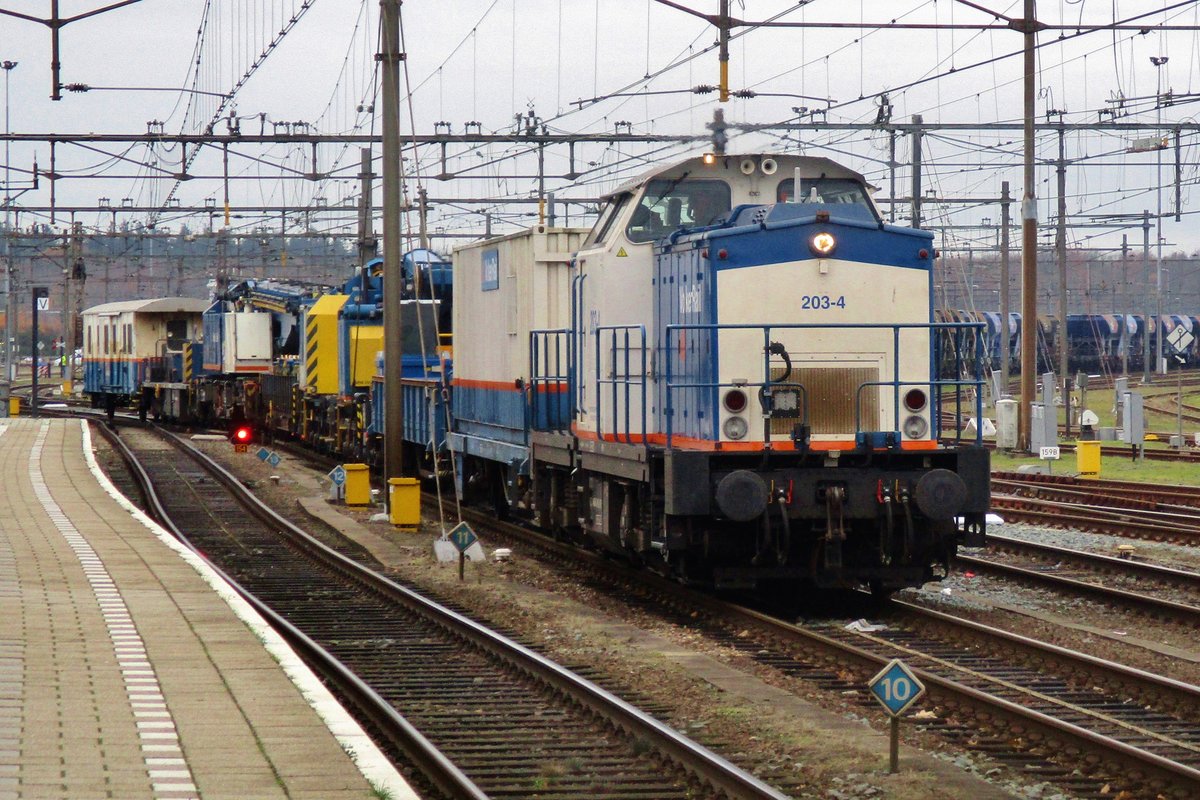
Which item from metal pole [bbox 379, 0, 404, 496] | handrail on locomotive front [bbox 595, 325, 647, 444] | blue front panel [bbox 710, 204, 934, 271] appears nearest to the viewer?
blue front panel [bbox 710, 204, 934, 271]

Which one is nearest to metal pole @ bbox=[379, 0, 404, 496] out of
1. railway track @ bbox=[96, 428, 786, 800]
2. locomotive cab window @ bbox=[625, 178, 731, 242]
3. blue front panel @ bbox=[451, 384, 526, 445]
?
blue front panel @ bbox=[451, 384, 526, 445]

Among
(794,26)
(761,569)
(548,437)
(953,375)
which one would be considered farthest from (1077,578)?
(794,26)

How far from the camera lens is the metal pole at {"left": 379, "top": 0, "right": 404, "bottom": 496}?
19.3m

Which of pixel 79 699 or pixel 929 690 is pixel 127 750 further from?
pixel 929 690

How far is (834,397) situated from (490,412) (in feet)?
22.7

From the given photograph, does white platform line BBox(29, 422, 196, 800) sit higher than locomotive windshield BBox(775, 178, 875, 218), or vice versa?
locomotive windshield BBox(775, 178, 875, 218)

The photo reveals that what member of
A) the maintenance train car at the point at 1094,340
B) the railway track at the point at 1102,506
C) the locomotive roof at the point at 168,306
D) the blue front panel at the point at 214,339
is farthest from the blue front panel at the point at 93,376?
the railway track at the point at 1102,506

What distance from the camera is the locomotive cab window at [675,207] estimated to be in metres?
12.6

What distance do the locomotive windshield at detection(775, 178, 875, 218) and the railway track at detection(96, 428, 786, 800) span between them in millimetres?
4409

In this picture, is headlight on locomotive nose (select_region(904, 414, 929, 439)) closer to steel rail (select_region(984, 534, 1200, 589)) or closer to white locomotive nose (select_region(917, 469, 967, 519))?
white locomotive nose (select_region(917, 469, 967, 519))

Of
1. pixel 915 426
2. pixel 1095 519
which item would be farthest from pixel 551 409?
pixel 1095 519

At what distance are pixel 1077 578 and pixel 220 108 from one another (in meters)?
20.5

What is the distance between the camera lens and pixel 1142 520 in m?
18.7

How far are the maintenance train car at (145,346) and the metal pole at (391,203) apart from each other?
85.7 ft
